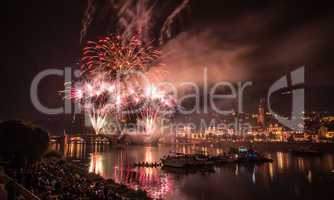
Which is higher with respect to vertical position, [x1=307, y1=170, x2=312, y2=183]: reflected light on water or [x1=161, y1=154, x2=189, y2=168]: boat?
[x1=161, y1=154, x2=189, y2=168]: boat

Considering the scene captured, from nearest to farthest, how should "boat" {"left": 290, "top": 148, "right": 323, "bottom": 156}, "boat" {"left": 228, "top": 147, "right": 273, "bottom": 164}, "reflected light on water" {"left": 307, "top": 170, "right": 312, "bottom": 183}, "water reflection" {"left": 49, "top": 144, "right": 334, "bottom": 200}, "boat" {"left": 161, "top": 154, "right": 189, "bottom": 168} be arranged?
1. "water reflection" {"left": 49, "top": 144, "right": 334, "bottom": 200}
2. "reflected light on water" {"left": 307, "top": 170, "right": 312, "bottom": 183}
3. "boat" {"left": 161, "top": 154, "right": 189, "bottom": 168}
4. "boat" {"left": 228, "top": 147, "right": 273, "bottom": 164}
5. "boat" {"left": 290, "top": 148, "right": 323, "bottom": 156}

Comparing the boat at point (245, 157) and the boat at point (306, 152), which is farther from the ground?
the boat at point (245, 157)

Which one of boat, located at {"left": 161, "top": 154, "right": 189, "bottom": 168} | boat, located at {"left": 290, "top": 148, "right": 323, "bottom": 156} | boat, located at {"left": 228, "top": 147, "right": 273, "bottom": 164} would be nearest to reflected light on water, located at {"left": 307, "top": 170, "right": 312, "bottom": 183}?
boat, located at {"left": 228, "top": 147, "right": 273, "bottom": 164}

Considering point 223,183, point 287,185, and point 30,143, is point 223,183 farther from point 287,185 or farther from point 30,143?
point 30,143

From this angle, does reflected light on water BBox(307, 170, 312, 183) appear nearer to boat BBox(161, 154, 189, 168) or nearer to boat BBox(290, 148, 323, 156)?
boat BBox(161, 154, 189, 168)

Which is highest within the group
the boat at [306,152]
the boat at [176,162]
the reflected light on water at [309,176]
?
the boat at [176,162]

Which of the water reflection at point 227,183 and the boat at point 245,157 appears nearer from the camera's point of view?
the water reflection at point 227,183

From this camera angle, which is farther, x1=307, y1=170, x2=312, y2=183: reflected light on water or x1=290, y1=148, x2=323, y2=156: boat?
x1=290, y1=148, x2=323, y2=156: boat

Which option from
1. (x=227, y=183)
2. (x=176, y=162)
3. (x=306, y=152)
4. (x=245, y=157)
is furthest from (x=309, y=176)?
(x=306, y=152)

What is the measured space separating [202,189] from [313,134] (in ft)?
496

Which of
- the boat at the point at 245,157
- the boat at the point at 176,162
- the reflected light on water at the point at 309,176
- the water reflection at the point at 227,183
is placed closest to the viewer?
the water reflection at the point at 227,183

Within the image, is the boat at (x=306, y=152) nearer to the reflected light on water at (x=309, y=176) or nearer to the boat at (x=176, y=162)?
the reflected light on water at (x=309, y=176)

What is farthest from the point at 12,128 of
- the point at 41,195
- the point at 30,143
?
the point at 41,195

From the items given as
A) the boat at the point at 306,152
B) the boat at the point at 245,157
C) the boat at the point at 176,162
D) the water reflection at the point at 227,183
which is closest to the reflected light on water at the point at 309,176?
the water reflection at the point at 227,183
